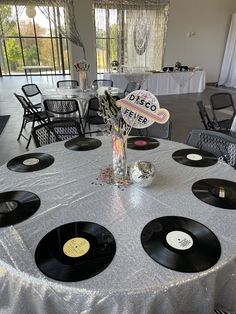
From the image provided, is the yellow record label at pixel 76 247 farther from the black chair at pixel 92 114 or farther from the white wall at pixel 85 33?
the white wall at pixel 85 33

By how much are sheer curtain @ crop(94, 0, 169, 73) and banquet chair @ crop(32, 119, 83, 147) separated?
6.61m

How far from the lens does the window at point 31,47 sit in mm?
10172

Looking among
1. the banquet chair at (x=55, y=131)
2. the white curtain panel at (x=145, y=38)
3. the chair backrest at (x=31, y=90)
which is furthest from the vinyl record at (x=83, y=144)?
the white curtain panel at (x=145, y=38)

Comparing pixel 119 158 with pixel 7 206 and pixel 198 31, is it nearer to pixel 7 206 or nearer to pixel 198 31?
pixel 7 206

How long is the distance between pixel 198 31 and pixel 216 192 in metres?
9.33

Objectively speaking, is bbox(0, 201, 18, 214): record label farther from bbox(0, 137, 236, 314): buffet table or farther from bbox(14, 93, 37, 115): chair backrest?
bbox(14, 93, 37, 115): chair backrest

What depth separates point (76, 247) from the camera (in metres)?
0.87

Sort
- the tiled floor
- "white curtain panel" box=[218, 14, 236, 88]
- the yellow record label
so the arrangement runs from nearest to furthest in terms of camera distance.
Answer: the yellow record label → the tiled floor → "white curtain panel" box=[218, 14, 236, 88]

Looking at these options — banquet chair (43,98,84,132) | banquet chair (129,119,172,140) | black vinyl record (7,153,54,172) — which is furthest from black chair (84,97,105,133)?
black vinyl record (7,153,54,172)

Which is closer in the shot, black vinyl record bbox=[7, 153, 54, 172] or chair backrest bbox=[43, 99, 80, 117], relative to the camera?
black vinyl record bbox=[7, 153, 54, 172]

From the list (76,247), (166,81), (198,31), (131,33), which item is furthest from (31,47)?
A: (76,247)

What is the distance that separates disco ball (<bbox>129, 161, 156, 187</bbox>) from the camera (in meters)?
1.20

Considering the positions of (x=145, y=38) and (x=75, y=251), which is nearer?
(x=75, y=251)

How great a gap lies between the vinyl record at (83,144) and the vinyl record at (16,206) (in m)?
0.61
